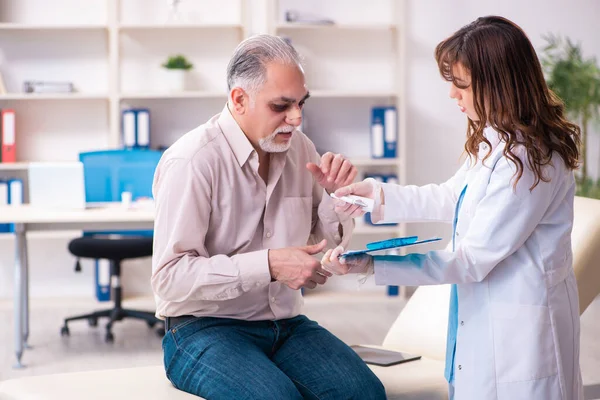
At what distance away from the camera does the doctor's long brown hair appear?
1.74m

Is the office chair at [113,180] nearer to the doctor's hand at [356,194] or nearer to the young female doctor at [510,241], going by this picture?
the doctor's hand at [356,194]

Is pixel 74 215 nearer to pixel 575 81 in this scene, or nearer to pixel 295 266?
pixel 295 266

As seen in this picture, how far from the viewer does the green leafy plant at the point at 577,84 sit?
5.06 meters

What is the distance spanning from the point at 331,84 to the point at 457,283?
3.70 m

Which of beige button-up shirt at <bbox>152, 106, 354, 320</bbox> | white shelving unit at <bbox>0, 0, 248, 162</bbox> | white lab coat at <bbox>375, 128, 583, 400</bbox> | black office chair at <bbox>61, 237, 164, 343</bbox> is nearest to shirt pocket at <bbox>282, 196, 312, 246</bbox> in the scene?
beige button-up shirt at <bbox>152, 106, 354, 320</bbox>

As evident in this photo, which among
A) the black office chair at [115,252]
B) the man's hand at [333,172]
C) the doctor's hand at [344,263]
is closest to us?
the doctor's hand at [344,263]

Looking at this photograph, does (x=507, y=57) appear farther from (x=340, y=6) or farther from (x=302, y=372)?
(x=340, y=6)

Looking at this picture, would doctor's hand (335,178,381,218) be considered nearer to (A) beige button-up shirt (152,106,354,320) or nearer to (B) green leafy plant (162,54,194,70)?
(A) beige button-up shirt (152,106,354,320)

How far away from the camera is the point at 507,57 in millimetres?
1745

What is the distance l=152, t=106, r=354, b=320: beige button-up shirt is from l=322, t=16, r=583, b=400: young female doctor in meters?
0.28

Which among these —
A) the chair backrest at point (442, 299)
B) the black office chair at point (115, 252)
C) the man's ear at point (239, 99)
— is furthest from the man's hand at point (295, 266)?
the black office chair at point (115, 252)

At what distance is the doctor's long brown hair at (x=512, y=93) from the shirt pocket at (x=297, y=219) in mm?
554

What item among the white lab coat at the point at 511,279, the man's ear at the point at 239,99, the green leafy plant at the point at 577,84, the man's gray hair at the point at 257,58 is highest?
the green leafy plant at the point at 577,84

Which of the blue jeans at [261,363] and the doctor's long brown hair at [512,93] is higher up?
the doctor's long brown hair at [512,93]
